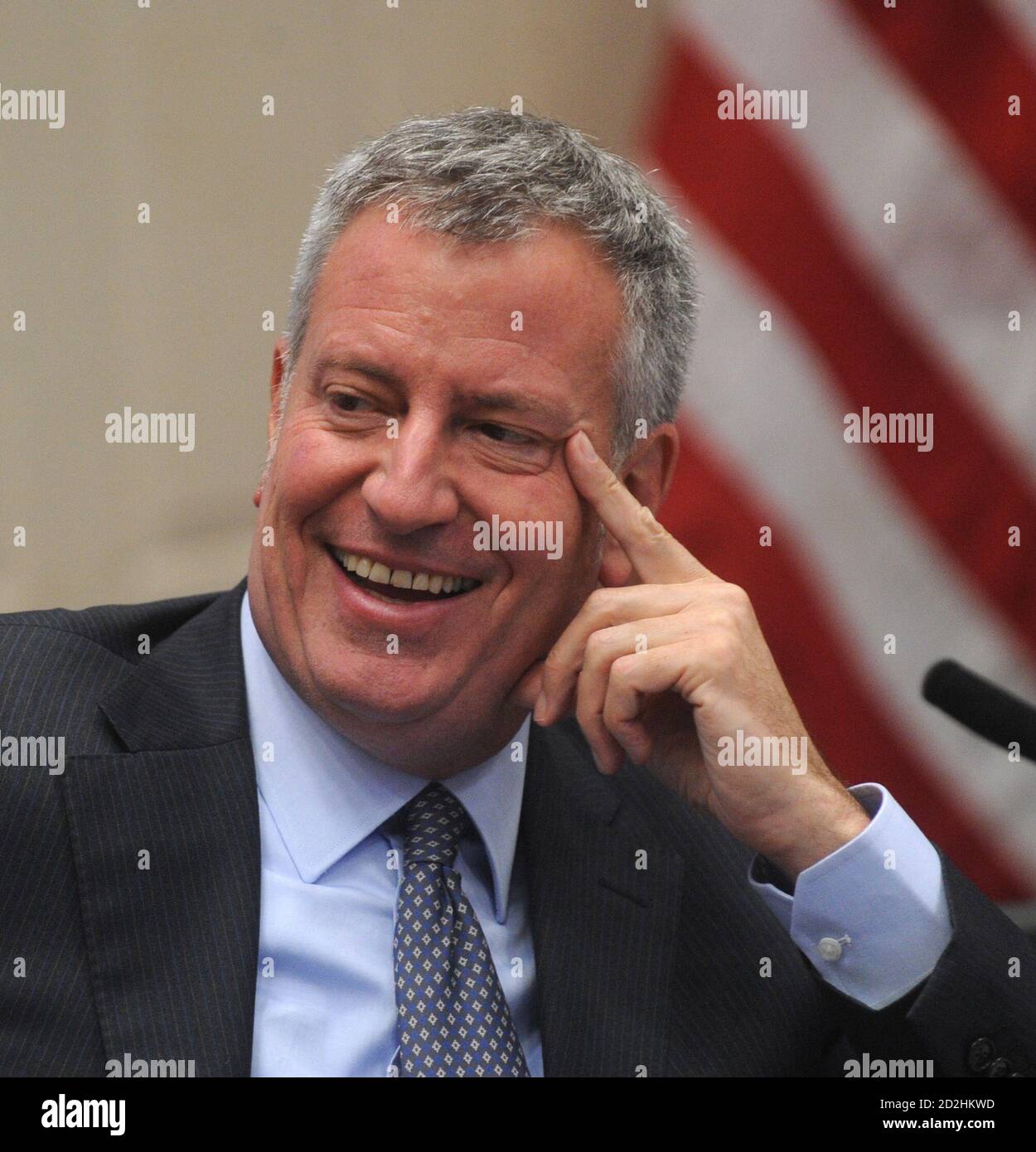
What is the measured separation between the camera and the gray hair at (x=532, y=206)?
1733 mm

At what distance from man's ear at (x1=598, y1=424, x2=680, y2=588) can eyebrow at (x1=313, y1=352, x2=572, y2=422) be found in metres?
0.23

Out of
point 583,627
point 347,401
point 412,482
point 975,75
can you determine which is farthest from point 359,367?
point 975,75

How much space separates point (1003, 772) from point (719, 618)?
1308 mm

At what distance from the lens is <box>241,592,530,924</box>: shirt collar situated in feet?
5.73

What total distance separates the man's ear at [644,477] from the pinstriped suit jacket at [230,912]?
31 centimetres

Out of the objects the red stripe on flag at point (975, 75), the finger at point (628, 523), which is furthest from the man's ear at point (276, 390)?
the red stripe on flag at point (975, 75)

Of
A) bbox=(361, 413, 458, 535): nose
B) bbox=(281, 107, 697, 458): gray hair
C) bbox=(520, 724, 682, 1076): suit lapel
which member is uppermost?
bbox=(281, 107, 697, 458): gray hair

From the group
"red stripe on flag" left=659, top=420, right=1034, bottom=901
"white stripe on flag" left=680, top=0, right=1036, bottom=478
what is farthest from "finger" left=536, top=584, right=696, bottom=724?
"white stripe on flag" left=680, top=0, right=1036, bottom=478

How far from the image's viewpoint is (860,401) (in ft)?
9.18

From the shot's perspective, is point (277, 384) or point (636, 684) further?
point (277, 384)

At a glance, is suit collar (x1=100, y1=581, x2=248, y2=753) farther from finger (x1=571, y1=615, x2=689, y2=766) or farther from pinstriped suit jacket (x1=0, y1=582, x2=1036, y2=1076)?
finger (x1=571, y1=615, x2=689, y2=766)

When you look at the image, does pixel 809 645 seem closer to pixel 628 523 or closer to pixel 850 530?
pixel 850 530

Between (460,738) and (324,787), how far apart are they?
179 mm

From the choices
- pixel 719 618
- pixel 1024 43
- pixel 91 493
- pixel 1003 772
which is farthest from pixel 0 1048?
pixel 1024 43
